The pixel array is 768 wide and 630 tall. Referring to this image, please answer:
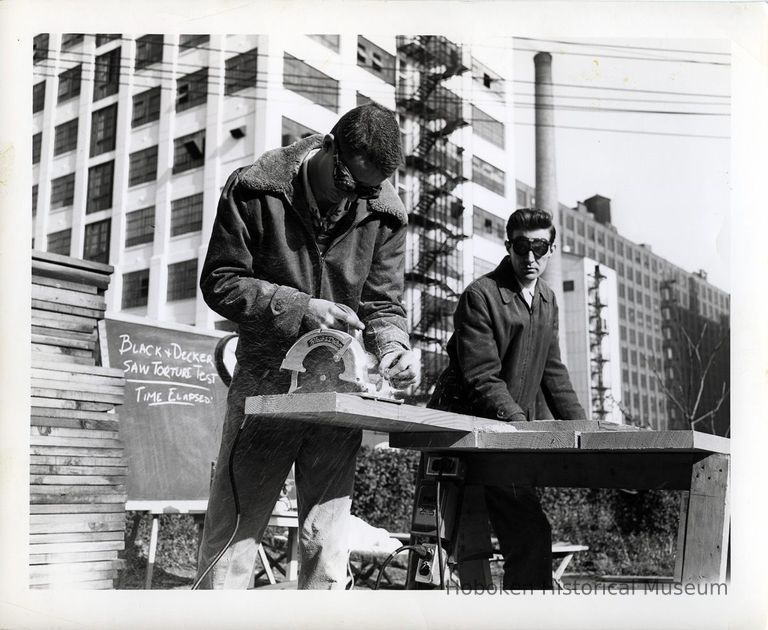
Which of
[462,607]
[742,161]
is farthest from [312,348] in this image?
[742,161]

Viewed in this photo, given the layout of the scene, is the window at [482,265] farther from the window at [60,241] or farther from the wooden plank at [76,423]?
the wooden plank at [76,423]

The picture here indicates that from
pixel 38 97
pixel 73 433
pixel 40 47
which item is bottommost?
pixel 73 433

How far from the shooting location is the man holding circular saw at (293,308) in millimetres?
2238

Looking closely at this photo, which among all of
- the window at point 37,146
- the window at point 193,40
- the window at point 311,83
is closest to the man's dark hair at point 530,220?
the window at point 311,83

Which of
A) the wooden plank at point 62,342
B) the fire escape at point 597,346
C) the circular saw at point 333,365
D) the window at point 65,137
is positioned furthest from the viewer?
the fire escape at point 597,346

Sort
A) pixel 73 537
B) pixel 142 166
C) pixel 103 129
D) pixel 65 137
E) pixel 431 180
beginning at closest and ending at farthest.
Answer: pixel 73 537
pixel 65 137
pixel 103 129
pixel 142 166
pixel 431 180

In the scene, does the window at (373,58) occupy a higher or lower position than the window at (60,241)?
higher

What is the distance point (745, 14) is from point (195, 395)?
375 centimetres

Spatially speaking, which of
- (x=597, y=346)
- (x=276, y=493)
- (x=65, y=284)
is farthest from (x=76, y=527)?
(x=597, y=346)

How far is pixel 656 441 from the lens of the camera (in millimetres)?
2230

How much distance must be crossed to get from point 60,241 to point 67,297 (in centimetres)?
124

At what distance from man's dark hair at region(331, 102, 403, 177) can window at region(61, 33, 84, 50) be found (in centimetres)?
147

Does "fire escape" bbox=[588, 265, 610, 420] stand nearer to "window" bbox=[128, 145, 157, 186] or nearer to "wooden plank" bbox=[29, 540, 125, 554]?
"window" bbox=[128, 145, 157, 186]

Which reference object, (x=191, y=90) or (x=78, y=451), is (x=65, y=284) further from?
(x=191, y=90)
